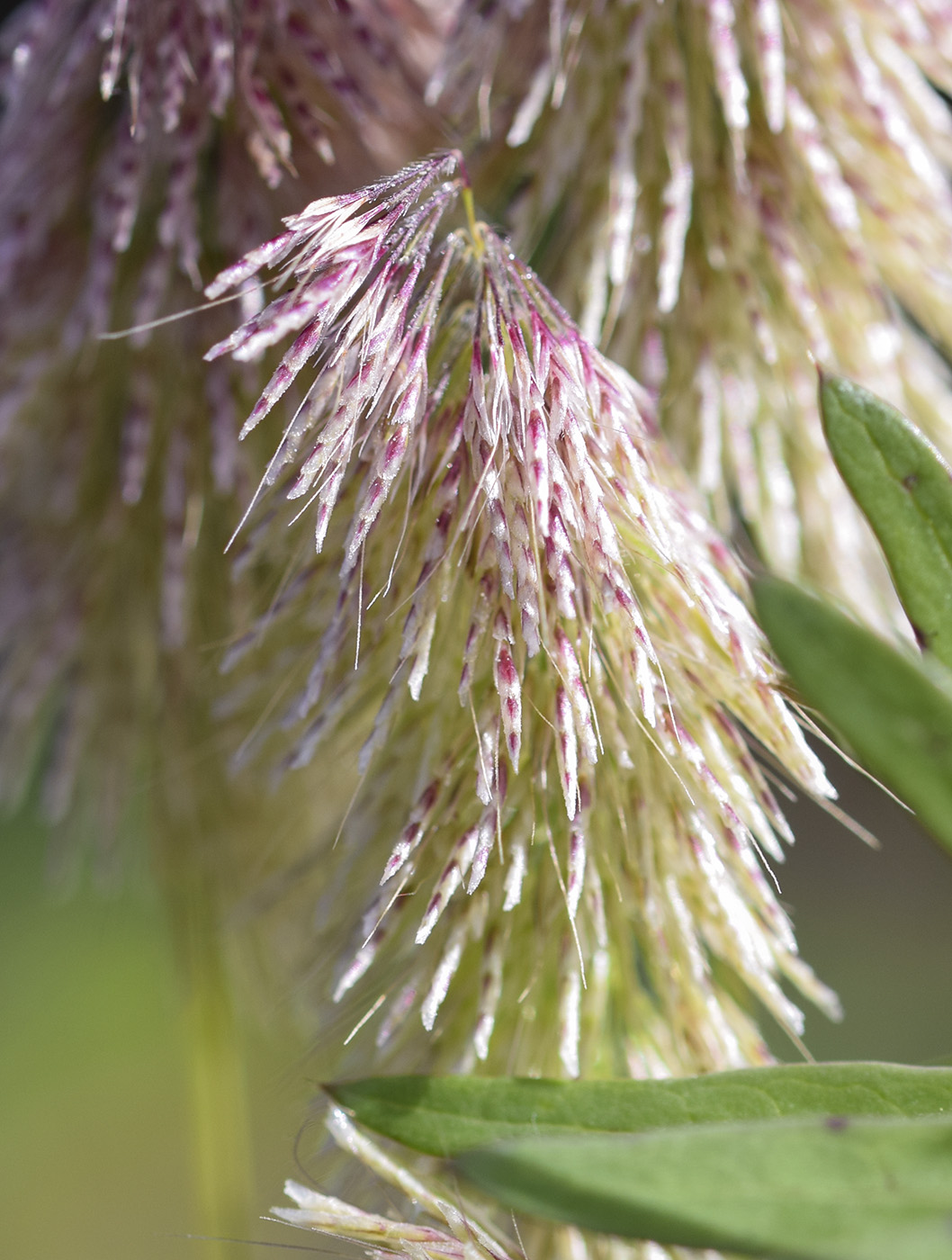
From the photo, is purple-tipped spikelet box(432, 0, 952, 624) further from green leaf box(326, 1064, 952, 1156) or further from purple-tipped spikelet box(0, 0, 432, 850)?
green leaf box(326, 1064, 952, 1156)

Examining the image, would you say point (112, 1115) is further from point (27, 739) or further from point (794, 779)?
point (794, 779)

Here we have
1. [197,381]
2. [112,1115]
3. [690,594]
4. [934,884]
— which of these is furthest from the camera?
[112,1115]

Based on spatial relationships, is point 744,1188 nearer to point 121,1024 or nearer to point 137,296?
point 137,296

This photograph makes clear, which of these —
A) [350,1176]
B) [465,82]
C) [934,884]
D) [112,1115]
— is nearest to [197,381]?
[465,82]

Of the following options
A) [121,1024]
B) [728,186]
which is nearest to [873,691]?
[728,186]

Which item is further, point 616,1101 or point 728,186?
point 728,186

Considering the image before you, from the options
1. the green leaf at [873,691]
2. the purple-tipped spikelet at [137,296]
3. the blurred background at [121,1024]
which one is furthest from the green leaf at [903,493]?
the blurred background at [121,1024]

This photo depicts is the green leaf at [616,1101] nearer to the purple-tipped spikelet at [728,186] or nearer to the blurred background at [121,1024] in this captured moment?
the purple-tipped spikelet at [728,186]
